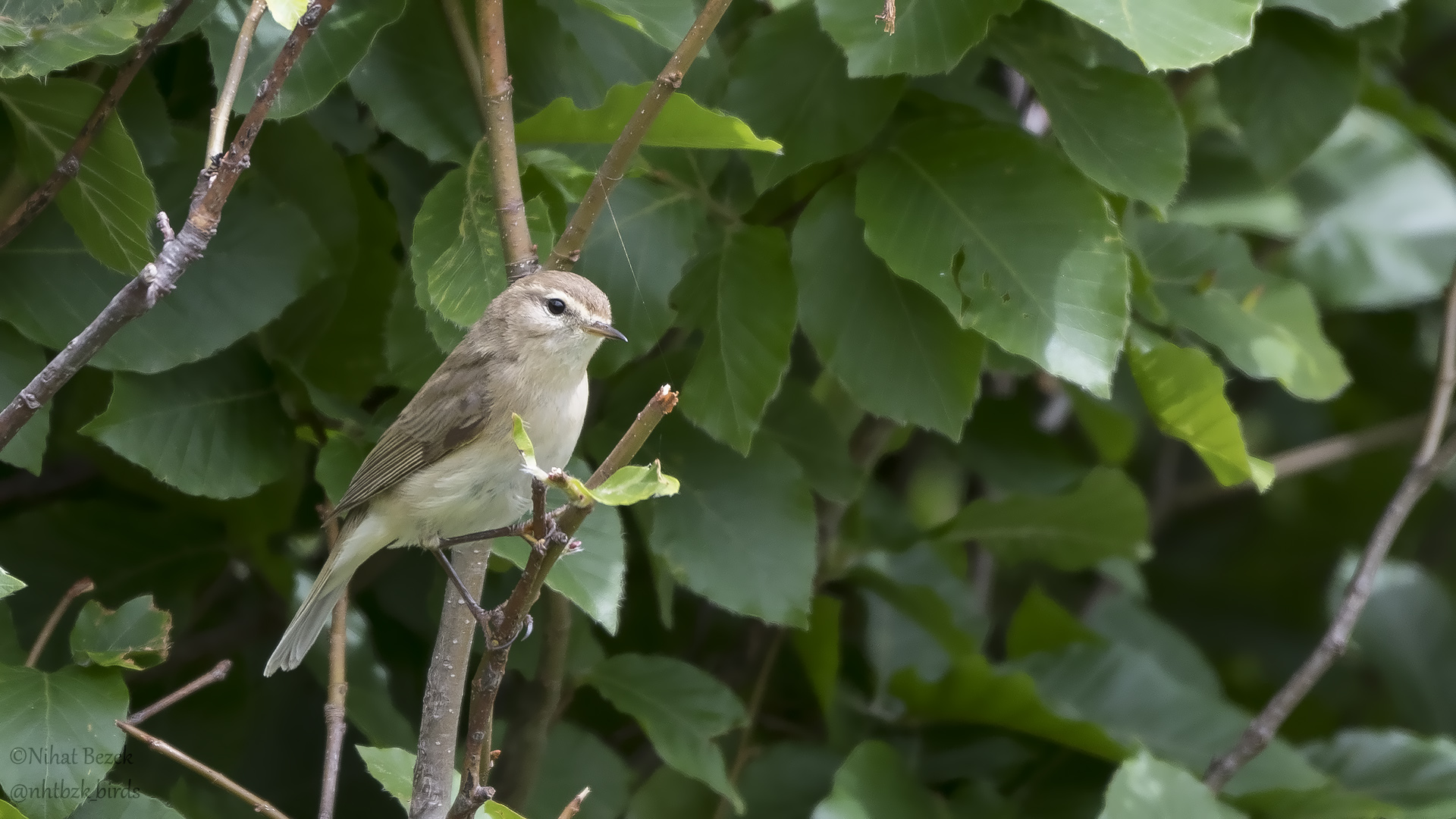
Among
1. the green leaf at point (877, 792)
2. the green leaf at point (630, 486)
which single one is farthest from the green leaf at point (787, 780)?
the green leaf at point (630, 486)

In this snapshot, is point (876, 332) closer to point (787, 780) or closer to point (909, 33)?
point (909, 33)

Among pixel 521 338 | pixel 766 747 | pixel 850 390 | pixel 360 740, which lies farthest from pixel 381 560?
pixel 850 390

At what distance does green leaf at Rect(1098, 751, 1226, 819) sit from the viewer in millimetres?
2379

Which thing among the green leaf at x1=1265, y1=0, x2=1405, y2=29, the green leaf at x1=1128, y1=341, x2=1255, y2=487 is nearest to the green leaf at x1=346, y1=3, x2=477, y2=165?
the green leaf at x1=1128, y1=341, x2=1255, y2=487

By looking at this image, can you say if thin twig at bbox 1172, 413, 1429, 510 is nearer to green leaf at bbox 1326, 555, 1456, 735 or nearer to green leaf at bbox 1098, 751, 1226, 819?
green leaf at bbox 1326, 555, 1456, 735

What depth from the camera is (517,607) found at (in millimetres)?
1447

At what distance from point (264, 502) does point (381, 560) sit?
0.32 metres

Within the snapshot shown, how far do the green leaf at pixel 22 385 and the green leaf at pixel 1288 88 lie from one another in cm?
263

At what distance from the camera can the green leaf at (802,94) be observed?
226 cm

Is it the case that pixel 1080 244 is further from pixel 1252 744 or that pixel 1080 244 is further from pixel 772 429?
pixel 1252 744

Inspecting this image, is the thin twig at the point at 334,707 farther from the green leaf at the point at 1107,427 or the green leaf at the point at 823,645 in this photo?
the green leaf at the point at 1107,427

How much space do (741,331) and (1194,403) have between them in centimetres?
90

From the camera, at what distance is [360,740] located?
9.95 feet

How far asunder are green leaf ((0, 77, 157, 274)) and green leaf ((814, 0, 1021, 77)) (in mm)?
1149
